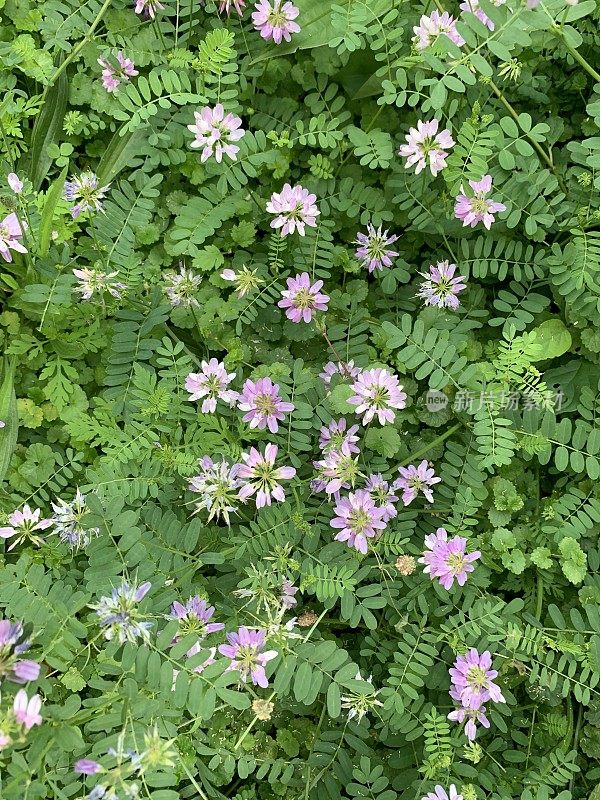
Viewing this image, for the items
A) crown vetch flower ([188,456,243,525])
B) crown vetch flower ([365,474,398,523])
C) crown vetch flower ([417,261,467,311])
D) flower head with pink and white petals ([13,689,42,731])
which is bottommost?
flower head with pink and white petals ([13,689,42,731])

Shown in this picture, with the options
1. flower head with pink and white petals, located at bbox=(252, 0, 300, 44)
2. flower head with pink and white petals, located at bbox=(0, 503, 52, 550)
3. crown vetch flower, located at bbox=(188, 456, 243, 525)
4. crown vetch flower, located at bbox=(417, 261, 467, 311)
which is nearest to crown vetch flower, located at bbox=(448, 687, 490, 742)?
crown vetch flower, located at bbox=(188, 456, 243, 525)

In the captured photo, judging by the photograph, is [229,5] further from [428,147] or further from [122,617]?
[122,617]

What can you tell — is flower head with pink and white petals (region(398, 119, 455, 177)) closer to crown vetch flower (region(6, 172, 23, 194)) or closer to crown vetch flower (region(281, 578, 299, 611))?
crown vetch flower (region(6, 172, 23, 194))

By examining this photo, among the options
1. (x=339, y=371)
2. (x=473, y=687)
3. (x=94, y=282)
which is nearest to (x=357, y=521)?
(x=339, y=371)

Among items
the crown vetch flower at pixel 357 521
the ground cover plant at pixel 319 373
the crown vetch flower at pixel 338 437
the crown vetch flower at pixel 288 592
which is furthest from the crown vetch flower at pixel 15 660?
the crown vetch flower at pixel 338 437

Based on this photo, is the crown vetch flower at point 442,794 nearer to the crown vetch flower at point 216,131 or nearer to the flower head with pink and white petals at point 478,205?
the flower head with pink and white petals at point 478,205

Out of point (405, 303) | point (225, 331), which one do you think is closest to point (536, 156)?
point (405, 303)

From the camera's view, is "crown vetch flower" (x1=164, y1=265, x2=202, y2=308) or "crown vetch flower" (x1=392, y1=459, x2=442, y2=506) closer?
"crown vetch flower" (x1=392, y1=459, x2=442, y2=506)

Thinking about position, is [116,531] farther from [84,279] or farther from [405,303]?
[405,303]
